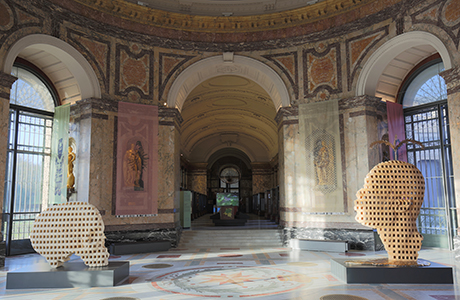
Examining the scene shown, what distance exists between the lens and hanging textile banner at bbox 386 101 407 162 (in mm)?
12031

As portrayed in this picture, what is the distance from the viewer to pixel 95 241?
21.4ft

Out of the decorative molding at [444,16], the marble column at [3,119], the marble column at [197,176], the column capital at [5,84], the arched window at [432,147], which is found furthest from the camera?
the marble column at [197,176]

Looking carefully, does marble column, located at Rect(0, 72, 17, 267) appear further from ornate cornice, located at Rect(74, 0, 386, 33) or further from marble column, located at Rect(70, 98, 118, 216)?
ornate cornice, located at Rect(74, 0, 386, 33)

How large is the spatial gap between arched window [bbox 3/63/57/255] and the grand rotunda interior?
1.6 inches

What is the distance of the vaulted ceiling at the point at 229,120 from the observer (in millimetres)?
18688

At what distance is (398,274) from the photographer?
20.4 feet

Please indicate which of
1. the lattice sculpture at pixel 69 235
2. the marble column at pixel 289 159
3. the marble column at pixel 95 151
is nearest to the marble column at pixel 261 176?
the marble column at pixel 289 159

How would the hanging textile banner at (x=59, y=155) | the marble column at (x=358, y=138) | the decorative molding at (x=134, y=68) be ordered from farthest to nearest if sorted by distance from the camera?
the decorative molding at (x=134, y=68) < the marble column at (x=358, y=138) < the hanging textile banner at (x=59, y=155)

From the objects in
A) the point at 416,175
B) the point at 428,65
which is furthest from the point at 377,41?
the point at 416,175

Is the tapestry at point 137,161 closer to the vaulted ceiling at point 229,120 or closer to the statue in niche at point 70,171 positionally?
the statue in niche at point 70,171

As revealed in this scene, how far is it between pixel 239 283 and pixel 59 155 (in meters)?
7.78

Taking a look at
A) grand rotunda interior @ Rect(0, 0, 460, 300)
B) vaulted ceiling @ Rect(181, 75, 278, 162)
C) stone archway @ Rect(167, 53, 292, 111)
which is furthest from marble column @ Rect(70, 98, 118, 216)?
vaulted ceiling @ Rect(181, 75, 278, 162)

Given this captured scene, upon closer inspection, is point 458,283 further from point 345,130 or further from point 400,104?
point 400,104

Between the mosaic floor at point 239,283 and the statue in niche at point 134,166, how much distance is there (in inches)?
110
